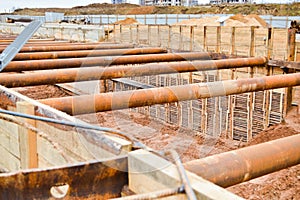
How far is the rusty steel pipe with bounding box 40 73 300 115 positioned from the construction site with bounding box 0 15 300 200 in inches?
0.5

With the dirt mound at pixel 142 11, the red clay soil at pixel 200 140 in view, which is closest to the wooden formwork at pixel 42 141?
the red clay soil at pixel 200 140

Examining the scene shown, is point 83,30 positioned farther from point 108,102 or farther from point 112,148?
point 112,148

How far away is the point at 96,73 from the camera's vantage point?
22.6ft

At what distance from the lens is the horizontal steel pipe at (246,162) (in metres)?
2.42

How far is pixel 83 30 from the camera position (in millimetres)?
21078

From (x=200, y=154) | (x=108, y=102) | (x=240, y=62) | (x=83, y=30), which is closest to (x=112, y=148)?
(x=108, y=102)

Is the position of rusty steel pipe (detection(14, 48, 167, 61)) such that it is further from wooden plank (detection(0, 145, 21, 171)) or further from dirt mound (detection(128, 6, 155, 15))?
dirt mound (detection(128, 6, 155, 15))

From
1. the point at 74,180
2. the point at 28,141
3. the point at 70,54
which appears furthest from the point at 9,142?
the point at 70,54

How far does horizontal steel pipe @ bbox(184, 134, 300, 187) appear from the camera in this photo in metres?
2.42

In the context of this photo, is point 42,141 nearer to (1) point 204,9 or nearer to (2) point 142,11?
(1) point 204,9

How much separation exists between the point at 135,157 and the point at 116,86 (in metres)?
15.7

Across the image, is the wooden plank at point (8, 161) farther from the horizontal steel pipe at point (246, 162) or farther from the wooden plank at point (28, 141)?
the horizontal steel pipe at point (246, 162)

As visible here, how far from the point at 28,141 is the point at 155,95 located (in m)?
1.84

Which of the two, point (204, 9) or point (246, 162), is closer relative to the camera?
point (246, 162)
